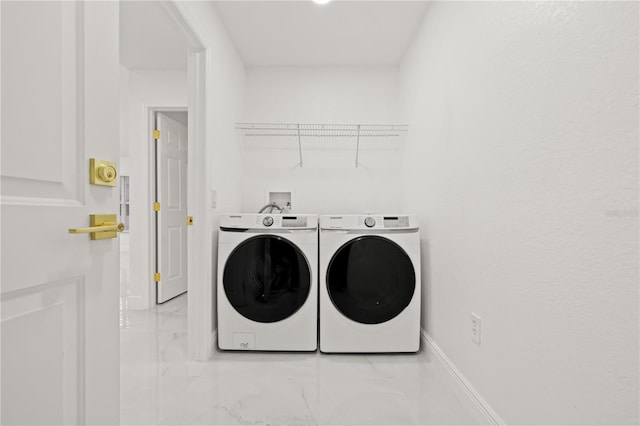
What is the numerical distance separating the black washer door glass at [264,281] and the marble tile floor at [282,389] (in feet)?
1.02

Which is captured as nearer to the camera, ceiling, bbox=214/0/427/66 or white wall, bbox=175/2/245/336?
white wall, bbox=175/2/245/336

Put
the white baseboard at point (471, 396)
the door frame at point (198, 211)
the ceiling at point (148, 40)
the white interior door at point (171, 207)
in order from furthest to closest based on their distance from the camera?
the white interior door at point (171, 207) → the ceiling at point (148, 40) → the door frame at point (198, 211) → the white baseboard at point (471, 396)

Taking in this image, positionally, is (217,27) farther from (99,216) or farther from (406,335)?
(406,335)

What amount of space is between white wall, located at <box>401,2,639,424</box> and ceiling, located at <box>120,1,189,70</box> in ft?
6.22

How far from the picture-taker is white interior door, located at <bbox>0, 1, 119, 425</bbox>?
636 millimetres

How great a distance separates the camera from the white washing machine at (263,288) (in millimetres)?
1968

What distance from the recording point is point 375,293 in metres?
1.96

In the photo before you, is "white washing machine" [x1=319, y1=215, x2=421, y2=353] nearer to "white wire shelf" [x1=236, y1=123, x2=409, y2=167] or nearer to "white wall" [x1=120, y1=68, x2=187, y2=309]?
"white wire shelf" [x1=236, y1=123, x2=409, y2=167]

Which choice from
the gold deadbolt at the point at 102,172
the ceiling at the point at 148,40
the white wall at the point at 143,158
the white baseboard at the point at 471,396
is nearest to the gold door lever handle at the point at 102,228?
the gold deadbolt at the point at 102,172

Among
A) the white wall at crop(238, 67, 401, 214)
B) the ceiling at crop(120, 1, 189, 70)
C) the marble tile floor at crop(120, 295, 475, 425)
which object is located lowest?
the marble tile floor at crop(120, 295, 475, 425)

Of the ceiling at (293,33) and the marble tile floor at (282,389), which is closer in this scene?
the marble tile floor at (282,389)

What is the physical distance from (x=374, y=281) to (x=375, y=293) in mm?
76

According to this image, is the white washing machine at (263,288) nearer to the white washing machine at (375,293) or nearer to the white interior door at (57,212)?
the white washing machine at (375,293)

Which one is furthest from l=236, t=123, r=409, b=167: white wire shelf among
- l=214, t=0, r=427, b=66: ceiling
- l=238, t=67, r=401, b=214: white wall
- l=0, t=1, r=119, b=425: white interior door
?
l=0, t=1, r=119, b=425: white interior door
